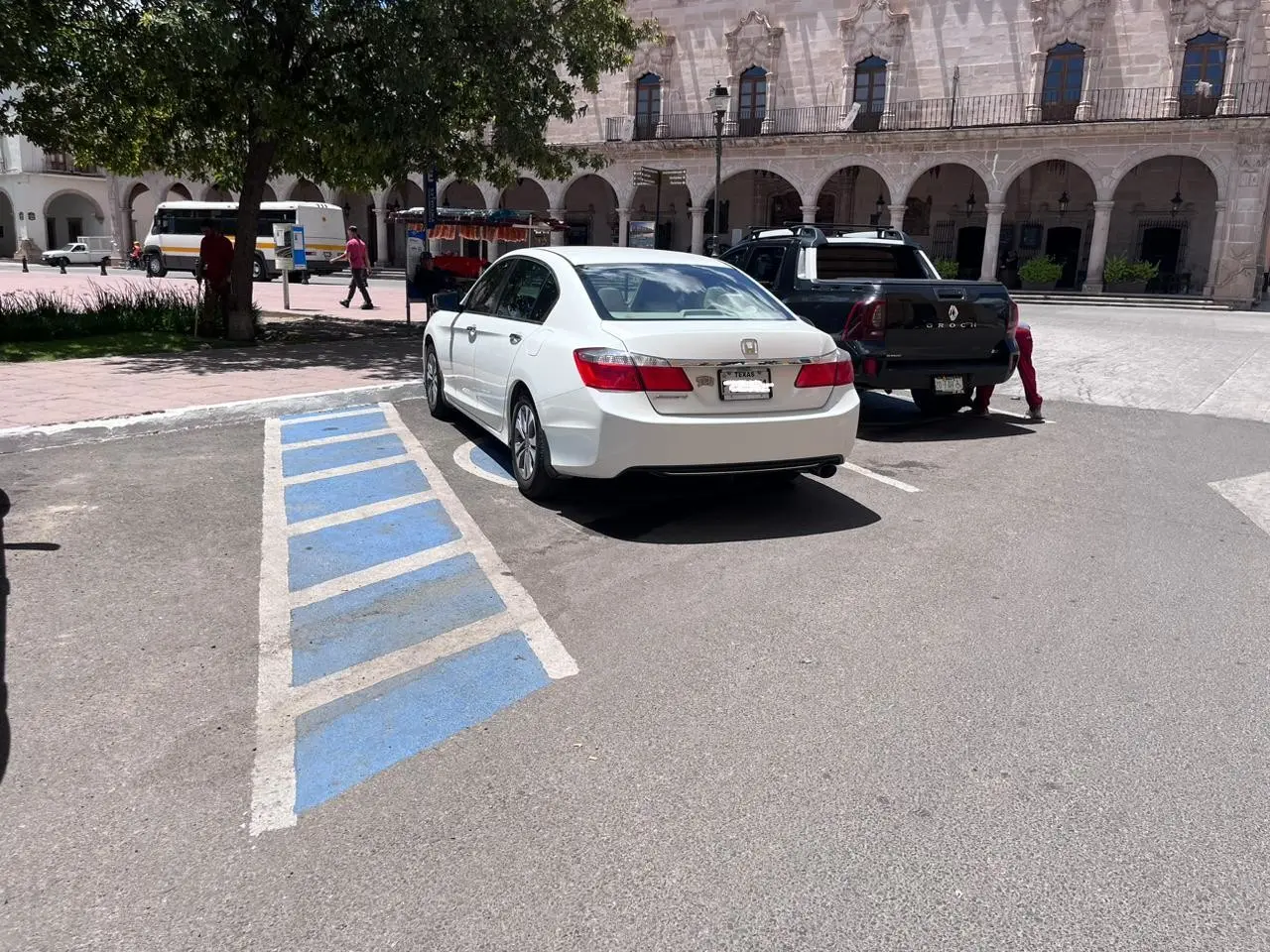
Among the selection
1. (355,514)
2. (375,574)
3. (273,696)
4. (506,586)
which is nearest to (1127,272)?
(355,514)

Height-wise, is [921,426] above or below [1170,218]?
below

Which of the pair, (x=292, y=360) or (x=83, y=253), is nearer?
(x=292, y=360)

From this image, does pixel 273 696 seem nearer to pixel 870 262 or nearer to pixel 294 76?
pixel 870 262

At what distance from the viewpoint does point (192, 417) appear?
855 cm

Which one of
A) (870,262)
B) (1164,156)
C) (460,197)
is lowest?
(870,262)

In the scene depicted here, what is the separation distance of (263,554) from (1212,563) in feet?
16.9

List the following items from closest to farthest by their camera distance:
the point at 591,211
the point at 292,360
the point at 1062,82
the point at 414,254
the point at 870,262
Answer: the point at 870,262 → the point at 292,360 → the point at 414,254 → the point at 1062,82 → the point at 591,211

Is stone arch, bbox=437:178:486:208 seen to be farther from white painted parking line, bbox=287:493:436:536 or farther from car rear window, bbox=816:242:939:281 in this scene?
white painted parking line, bbox=287:493:436:536

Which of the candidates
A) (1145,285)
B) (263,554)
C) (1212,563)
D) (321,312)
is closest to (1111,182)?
(1145,285)

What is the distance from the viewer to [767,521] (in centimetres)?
594

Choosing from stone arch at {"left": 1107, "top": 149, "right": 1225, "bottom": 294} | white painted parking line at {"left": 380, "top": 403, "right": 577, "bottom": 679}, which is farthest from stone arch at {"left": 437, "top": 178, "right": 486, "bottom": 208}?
white painted parking line at {"left": 380, "top": 403, "right": 577, "bottom": 679}

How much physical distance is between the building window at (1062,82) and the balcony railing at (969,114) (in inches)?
1.9

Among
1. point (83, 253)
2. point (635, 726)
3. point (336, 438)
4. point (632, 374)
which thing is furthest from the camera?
point (83, 253)

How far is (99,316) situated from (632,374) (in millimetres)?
12394
